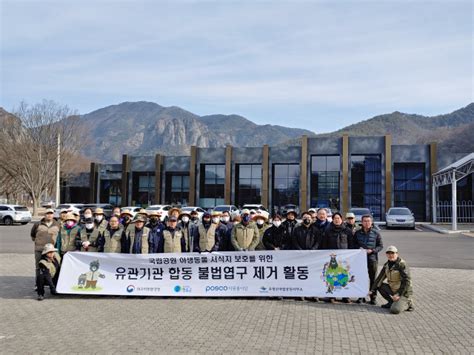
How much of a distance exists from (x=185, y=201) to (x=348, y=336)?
1671 inches

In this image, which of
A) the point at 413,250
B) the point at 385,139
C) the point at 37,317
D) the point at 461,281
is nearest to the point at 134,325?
the point at 37,317

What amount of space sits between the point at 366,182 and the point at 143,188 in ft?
78.6

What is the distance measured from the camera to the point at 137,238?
32.0 feet

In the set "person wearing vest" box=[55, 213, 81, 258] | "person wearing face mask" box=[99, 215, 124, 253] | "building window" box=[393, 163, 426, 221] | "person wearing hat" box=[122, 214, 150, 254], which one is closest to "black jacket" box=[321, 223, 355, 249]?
"person wearing hat" box=[122, 214, 150, 254]

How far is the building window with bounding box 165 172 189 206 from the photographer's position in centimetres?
4888

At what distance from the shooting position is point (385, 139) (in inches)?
1623

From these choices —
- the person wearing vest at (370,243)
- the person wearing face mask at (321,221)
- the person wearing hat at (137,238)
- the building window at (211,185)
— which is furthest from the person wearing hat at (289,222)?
the building window at (211,185)

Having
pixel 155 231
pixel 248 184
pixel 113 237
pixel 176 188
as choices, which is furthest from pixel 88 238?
pixel 176 188

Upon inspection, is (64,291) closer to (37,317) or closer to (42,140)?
(37,317)

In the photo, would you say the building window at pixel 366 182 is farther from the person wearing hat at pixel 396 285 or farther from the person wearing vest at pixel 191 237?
the person wearing hat at pixel 396 285

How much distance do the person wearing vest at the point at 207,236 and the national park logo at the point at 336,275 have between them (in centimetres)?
239

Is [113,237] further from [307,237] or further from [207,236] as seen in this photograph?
[307,237]

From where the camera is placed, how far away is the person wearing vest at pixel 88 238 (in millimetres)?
9984

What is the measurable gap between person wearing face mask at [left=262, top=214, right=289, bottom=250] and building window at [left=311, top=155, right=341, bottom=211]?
3338 cm
